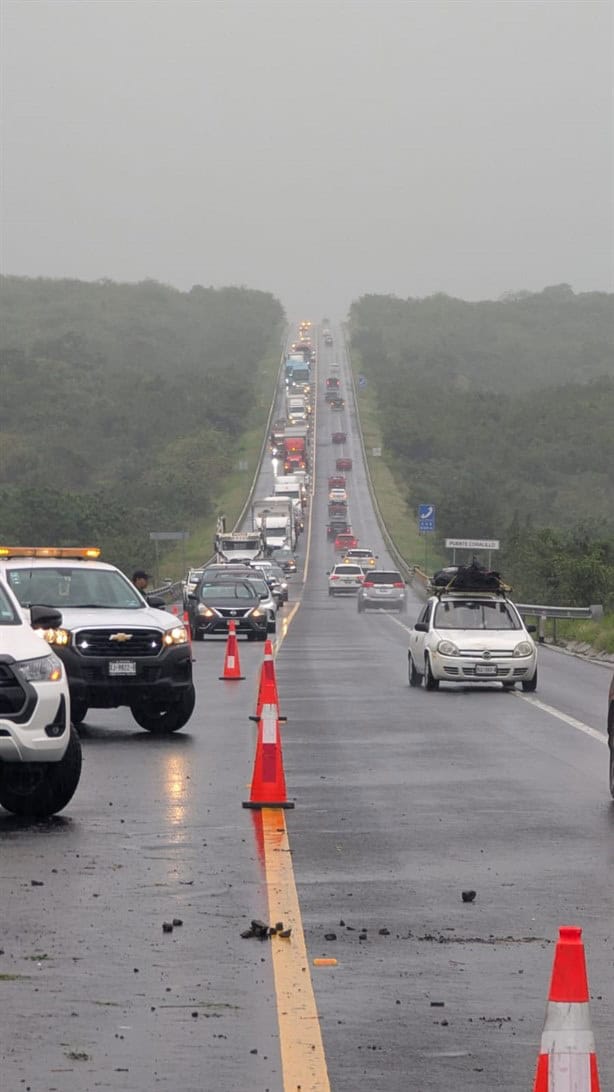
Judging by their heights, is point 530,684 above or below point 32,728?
below

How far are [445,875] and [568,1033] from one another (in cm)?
593

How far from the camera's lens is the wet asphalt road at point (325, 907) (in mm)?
6816

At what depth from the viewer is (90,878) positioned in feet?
34.9

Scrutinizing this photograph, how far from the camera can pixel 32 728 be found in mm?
12422

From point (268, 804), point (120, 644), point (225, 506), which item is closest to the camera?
point (268, 804)

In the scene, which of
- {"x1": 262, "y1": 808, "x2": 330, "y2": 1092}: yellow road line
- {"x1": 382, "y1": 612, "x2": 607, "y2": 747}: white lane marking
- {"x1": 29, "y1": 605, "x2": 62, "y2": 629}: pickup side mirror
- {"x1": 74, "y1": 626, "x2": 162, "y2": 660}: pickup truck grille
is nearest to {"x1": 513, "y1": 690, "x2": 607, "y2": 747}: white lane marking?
{"x1": 382, "y1": 612, "x2": 607, "y2": 747}: white lane marking

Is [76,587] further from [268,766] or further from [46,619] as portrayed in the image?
[268,766]

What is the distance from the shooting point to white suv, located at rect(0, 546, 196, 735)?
19.5 m

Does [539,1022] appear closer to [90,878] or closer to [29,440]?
[90,878]

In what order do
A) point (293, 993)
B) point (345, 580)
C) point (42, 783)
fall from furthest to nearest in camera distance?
point (345, 580) < point (42, 783) < point (293, 993)

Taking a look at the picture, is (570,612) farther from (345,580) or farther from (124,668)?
(345,580)

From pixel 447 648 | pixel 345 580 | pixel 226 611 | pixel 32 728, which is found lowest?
pixel 345 580

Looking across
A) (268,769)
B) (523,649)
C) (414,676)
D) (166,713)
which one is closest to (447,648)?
(523,649)

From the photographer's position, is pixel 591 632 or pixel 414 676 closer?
pixel 414 676
